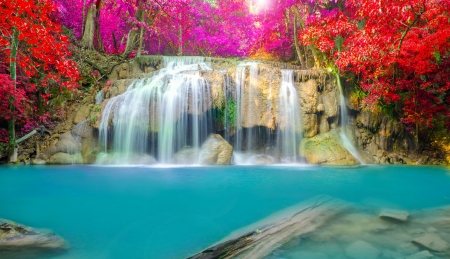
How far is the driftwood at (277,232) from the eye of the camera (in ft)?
7.79

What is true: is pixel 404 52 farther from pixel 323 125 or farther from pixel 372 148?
pixel 372 148

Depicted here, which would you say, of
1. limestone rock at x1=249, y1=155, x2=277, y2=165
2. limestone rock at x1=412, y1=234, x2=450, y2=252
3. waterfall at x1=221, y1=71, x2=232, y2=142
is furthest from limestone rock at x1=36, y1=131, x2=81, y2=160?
limestone rock at x1=412, y1=234, x2=450, y2=252

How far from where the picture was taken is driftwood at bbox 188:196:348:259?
2.37 m

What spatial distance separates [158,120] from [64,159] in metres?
3.36

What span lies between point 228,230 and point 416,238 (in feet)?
6.25

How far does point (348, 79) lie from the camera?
11.2m

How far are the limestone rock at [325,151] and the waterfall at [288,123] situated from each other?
0.40 meters

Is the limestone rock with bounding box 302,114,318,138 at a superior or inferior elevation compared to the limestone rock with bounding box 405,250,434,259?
superior

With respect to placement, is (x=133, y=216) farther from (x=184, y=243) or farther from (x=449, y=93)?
(x=449, y=93)

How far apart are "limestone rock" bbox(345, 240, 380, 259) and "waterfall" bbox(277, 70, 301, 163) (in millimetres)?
7633

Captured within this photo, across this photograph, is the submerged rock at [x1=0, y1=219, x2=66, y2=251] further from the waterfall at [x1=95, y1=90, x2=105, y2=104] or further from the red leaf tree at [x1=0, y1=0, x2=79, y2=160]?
the waterfall at [x1=95, y1=90, x2=105, y2=104]

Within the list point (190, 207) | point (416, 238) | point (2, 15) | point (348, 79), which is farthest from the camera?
point (348, 79)

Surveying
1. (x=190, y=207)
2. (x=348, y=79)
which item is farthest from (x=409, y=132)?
(x=190, y=207)

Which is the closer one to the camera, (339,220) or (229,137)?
(339,220)
